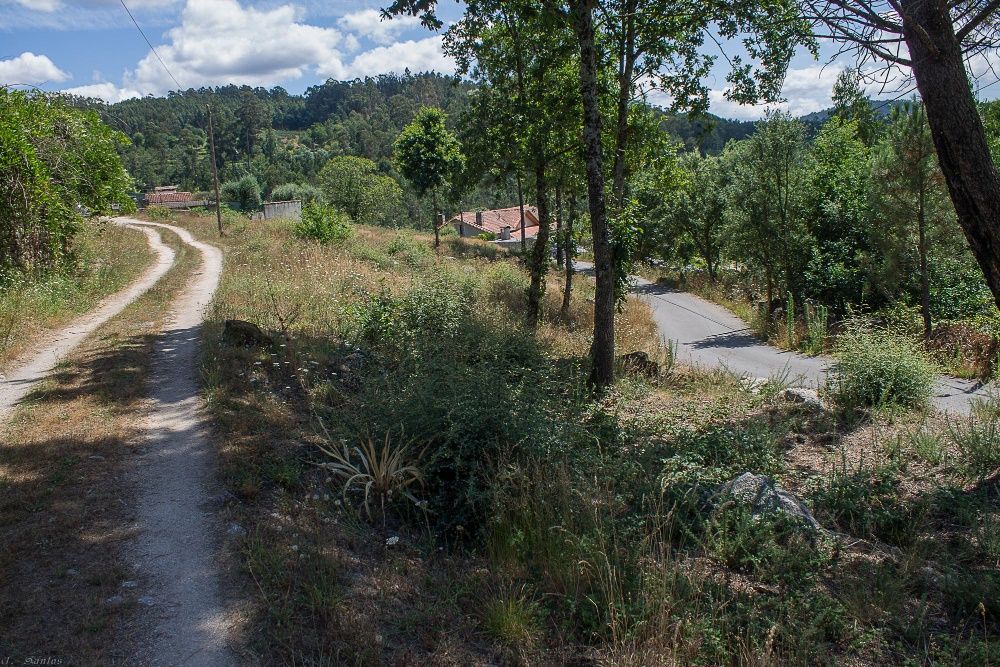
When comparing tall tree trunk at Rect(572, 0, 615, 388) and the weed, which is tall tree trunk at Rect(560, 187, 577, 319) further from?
the weed

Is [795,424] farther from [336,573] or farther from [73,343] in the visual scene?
[73,343]

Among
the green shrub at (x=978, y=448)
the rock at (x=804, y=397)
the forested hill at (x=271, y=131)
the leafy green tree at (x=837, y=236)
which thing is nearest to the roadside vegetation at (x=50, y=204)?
the rock at (x=804, y=397)

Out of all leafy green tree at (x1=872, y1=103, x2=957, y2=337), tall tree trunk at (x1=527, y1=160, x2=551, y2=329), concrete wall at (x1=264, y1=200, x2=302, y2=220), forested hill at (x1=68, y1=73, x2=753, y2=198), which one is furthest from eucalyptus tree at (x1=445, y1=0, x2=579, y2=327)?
forested hill at (x1=68, y1=73, x2=753, y2=198)

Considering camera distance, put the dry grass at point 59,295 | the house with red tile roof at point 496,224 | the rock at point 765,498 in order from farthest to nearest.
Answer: the house with red tile roof at point 496,224, the dry grass at point 59,295, the rock at point 765,498

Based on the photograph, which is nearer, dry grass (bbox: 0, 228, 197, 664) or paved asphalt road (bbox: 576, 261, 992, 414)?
dry grass (bbox: 0, 228, 197, 664)

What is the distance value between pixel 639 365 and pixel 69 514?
8.65 m

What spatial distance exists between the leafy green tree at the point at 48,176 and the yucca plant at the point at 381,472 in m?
11.7

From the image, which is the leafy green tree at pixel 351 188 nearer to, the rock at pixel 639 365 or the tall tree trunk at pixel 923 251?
the tall tree trunk at pixel 923 251

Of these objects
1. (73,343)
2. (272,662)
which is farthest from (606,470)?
(73,343)

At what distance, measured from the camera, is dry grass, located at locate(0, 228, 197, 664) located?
3494 mm

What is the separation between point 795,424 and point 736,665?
4.53 meters

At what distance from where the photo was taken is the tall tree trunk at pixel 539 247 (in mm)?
16656

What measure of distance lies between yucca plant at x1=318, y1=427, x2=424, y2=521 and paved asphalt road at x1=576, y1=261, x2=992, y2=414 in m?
6.44

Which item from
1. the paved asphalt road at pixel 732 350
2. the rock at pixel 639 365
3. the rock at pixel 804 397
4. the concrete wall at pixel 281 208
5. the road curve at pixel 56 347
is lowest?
the paved asphalt road at pixel 732 350
